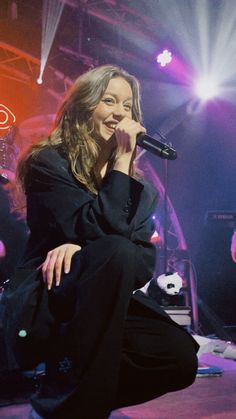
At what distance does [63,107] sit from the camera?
6.27 ft

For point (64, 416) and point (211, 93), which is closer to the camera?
point (64, 416)

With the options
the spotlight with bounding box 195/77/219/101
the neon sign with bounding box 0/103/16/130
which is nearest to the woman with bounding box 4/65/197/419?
the neon sign with bounding box 0/103/16/130

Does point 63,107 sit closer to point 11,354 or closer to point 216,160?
point 11,354

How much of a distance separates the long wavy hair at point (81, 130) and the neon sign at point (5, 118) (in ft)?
16.0

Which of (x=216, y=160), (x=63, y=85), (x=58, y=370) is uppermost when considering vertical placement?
(x=63, y=85)

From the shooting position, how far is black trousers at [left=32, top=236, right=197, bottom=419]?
1.20 metres

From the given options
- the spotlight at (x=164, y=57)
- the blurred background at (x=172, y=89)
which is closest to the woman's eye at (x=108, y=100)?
the blurred background at (x=172, y=89)

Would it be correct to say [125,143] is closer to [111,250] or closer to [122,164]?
[122,164]

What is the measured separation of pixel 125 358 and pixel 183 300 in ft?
11.4

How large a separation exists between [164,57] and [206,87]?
0.98m

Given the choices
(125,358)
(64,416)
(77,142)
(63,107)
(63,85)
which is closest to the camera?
(64,416)

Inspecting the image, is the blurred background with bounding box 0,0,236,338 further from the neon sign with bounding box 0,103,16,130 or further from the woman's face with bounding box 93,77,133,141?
the woman's face with bounding box 93,77,133,141

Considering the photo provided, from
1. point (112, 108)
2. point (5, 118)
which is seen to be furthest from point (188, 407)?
point (5, 118)

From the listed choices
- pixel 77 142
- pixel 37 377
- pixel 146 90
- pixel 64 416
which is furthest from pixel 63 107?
pixel 146 90
